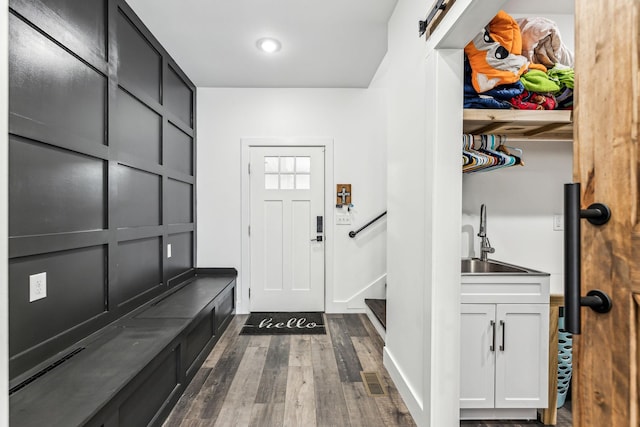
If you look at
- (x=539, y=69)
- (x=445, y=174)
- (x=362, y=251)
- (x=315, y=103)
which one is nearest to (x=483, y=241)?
(x=445, y=174)

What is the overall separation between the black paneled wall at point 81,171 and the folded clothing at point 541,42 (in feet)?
8.32

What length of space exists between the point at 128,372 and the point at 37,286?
0.59 m

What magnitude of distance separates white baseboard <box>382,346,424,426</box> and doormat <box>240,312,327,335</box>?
989 millimetres

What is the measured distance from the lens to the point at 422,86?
1938 millimetres

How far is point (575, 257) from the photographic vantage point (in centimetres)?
68

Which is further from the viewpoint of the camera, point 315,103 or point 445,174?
point 315,103

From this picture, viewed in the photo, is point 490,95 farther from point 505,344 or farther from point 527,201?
point 505,344

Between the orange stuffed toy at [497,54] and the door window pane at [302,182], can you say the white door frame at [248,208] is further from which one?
the orange stuffed toy at [497,54]

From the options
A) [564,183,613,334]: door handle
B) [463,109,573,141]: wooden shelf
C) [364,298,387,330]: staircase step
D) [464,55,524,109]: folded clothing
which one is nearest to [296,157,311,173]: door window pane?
[364,298,387,330]: staircase step

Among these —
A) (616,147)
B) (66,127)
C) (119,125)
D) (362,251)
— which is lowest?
(362,251)

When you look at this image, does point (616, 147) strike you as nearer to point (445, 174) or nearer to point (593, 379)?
point (593, 379)

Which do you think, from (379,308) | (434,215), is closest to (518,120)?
(434,215)

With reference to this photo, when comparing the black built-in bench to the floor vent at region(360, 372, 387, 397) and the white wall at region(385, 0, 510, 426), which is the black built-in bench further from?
the white wall at region(385, 0, 510, 426)

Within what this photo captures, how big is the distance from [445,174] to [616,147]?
3.57 ft
